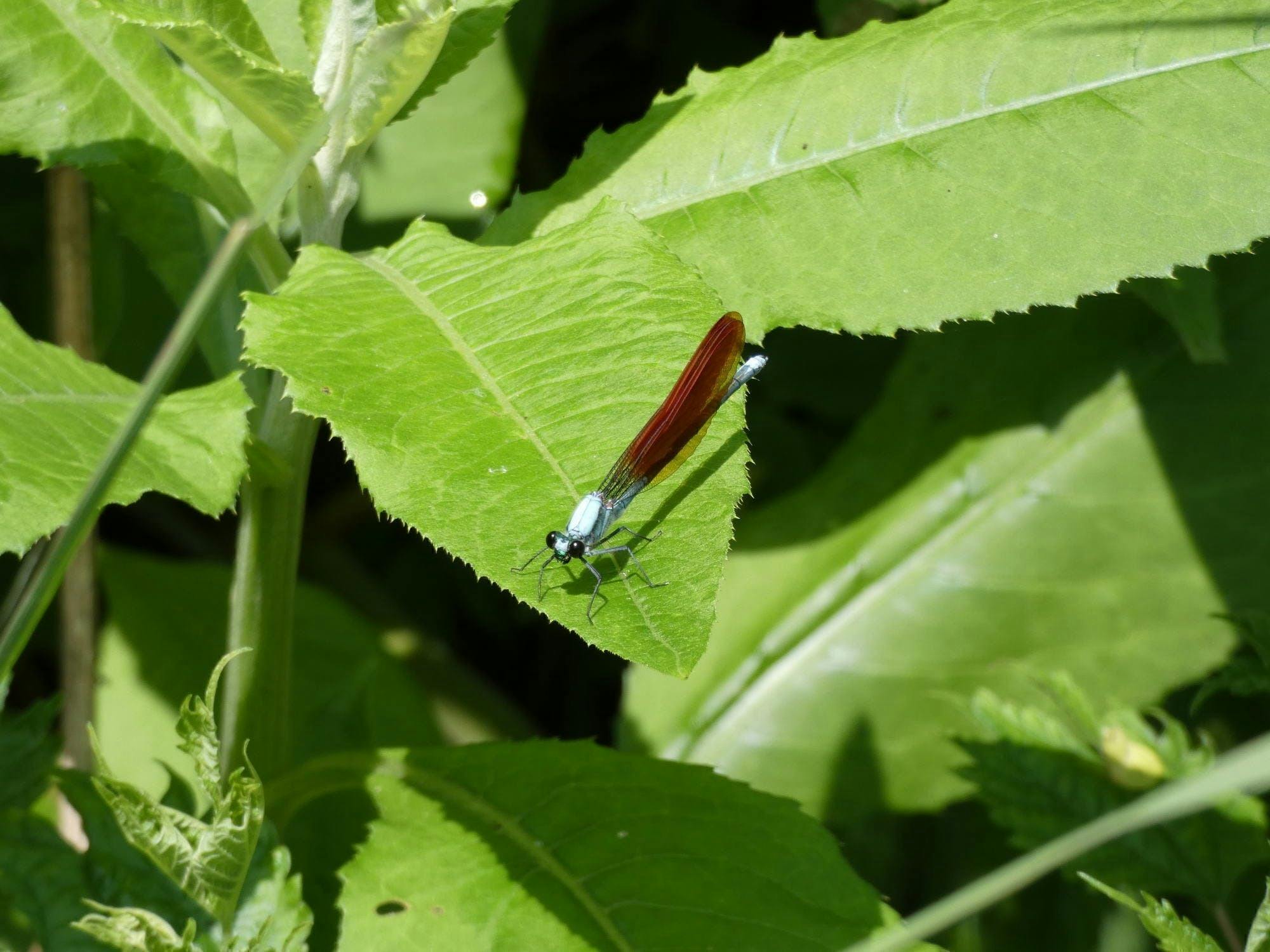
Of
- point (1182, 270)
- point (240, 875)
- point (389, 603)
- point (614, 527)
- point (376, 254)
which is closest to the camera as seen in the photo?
point (614, 527)

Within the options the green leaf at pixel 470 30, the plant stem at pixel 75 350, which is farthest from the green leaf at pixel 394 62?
the plant stem at pixel 75 350

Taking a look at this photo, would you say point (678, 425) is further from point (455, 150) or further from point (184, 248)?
point (455, 150)

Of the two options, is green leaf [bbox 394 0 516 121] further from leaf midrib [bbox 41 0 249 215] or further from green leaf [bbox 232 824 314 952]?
green leaf [bbox 232 824 314 952]

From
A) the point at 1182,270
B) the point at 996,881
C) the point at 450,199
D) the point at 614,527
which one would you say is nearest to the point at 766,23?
the point at 450,199

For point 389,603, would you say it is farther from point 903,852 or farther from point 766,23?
point 766,23

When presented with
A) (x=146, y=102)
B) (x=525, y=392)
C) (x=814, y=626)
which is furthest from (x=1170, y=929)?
(x=146, y=102)

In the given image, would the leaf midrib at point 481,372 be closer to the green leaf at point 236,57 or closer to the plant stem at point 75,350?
the green leaf at point 236,57

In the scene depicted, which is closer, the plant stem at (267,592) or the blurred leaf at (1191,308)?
the plant stem at (267,592)
